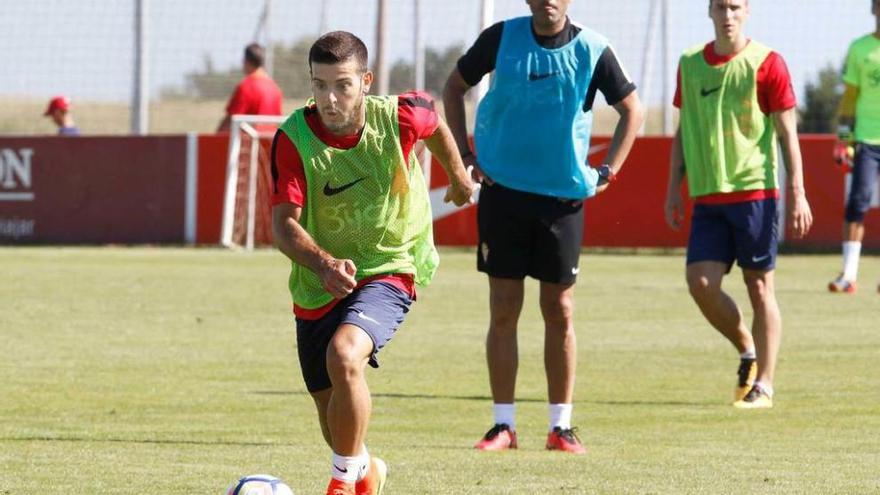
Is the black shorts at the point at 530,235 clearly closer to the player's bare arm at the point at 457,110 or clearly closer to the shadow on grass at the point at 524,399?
the player's bare arm at the point at 457,110

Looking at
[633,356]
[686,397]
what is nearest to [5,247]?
[633,356]

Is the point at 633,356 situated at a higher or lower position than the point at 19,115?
higher

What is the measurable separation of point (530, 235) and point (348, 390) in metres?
2.34

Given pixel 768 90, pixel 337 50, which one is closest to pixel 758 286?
pixel 768 90

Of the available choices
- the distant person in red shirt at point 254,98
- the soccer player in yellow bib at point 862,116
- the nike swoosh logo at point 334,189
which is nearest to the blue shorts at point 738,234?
the nike swoosh logo at point 334,189

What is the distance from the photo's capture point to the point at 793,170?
32.5 ft

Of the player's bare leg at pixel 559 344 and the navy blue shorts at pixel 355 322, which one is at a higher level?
the navy blue shorts at pixel 355 322

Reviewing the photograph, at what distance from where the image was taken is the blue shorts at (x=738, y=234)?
10.2m

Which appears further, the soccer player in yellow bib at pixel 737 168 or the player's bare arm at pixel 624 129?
the soccer player in yellow bib at pixel 737 168

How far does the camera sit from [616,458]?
8.20 m

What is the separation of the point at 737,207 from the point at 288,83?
92.3ft

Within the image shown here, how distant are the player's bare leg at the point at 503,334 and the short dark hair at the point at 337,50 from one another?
2.29 m

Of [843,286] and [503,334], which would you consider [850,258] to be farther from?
[503,334]

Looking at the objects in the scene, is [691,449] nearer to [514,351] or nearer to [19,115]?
[514,351]
